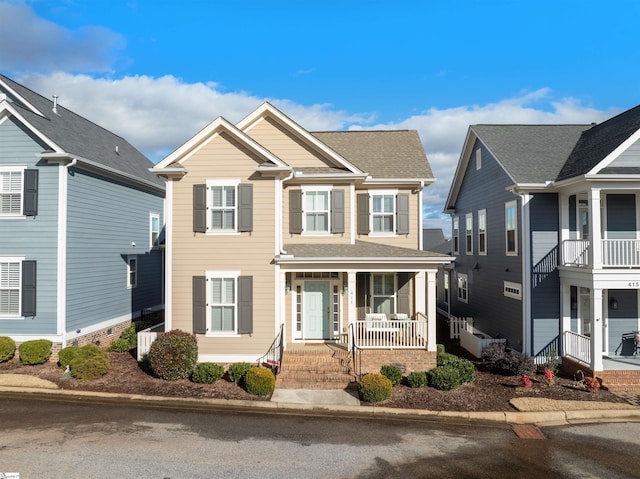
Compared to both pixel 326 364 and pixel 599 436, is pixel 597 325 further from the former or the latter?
pixel 326 364

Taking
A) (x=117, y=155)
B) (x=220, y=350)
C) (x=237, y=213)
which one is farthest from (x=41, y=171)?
(x=220, y=350)

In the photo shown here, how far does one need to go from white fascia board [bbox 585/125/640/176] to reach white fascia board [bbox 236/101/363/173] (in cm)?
791

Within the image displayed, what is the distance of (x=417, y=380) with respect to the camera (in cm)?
1219

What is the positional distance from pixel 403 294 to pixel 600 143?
9.28m

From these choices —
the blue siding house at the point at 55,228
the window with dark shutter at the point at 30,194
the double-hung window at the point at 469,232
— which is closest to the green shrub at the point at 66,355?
the blue siding house at the point at 55,228

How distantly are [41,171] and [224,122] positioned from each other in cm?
692

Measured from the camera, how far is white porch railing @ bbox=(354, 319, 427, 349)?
13539mm

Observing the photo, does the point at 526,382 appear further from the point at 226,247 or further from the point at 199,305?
the point at 199,305

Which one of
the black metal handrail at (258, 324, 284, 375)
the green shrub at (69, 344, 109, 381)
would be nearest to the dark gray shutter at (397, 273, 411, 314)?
the black metal handrail at (258, 324, 284, 375)

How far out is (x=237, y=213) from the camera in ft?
45.2

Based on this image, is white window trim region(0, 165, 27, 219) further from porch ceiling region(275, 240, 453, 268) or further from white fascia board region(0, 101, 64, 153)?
porch ceiling region(275, 240, 453, 268)

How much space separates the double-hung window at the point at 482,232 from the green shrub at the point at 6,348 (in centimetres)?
1935

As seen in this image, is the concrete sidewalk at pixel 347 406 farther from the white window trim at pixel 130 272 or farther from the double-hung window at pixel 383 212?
the white window trim at pixel 130 272

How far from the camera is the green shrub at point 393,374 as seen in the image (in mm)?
12344
